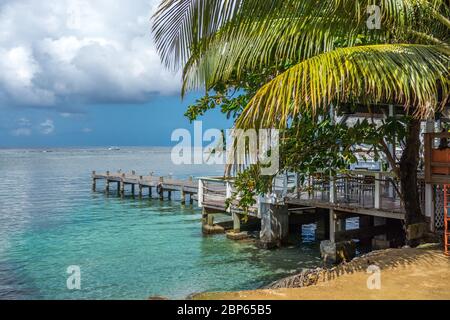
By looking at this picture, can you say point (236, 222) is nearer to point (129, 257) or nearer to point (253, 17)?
point (129, 257)

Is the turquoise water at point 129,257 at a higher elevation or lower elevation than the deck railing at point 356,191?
lower

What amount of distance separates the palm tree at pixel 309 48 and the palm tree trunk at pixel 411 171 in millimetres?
2663

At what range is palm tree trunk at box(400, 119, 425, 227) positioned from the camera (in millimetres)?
9891

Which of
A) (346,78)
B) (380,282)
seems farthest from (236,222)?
(346,78)

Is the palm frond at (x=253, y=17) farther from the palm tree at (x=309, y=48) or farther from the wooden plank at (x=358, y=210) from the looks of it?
the wooden plank at (x=358, y=210)

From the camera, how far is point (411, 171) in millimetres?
10008

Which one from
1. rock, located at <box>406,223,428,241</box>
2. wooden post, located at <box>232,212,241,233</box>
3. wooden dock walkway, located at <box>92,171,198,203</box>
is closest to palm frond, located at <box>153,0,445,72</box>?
rock, located at <box>406,223,428,241</box>

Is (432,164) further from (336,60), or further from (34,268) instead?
(34,268)

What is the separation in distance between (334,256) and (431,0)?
384 inches

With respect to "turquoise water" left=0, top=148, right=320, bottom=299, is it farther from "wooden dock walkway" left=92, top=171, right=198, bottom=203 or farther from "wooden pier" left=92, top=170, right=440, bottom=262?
"wooden dock walkway" left=92, top=171, right=198, bottom=203

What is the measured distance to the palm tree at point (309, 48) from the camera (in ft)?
17.7

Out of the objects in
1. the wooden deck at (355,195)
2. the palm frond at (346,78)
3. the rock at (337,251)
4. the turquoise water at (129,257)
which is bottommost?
the turquoise water at (129,257)

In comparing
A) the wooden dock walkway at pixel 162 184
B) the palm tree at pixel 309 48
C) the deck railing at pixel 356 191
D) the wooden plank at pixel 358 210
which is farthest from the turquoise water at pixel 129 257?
the palm tree at pixel 309 48

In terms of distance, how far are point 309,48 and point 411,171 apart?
15.5 feet
